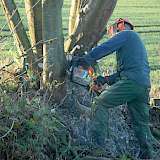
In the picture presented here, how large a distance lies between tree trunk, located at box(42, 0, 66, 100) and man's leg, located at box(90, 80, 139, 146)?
26.3 inches

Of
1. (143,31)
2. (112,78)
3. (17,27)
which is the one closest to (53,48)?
(112,78)

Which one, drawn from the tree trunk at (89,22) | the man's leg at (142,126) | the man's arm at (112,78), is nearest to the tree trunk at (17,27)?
the tree trunk at (89,22)

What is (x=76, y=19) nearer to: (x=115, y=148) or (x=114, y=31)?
(x=114, y=31)

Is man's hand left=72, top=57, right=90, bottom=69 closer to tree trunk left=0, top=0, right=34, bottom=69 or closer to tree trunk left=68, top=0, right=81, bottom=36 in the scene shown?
tree trunk left=0, top=0, right=34, bottom=69

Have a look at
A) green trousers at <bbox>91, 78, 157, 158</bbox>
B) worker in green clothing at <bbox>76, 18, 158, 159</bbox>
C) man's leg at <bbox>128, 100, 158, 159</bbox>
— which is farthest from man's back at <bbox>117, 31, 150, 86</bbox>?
man's leg at <bbox>128, 100, 158, 159</bbox>

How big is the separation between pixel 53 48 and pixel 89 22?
1.23 meters

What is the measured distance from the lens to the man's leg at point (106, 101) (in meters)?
7.40

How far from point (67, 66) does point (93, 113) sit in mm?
769

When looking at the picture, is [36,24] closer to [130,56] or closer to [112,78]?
[112,78]

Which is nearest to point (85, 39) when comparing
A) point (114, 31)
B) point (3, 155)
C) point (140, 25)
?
point (114, 31)

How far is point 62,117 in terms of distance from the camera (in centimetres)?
750

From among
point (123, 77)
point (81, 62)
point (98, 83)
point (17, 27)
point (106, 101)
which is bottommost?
point (106, 101)

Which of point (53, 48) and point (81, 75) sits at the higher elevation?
point (53, 48)

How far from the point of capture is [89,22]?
842 centimetres
